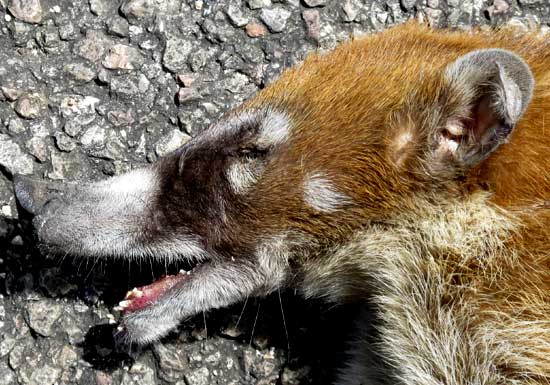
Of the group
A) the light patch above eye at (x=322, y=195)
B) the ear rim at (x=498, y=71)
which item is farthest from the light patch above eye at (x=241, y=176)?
the ear rim at (x=498, y=71)

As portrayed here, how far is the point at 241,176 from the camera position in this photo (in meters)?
3.53

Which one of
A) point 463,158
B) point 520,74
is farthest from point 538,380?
point 520,74

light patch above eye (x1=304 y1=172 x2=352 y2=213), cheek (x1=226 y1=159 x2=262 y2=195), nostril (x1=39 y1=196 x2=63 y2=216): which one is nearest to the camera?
light patch above eye (x1=304 y1=172 x2=352 y2=213)

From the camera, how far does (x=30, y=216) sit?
414 cm

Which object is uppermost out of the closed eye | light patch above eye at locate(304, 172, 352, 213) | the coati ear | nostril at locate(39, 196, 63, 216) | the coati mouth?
the coati ear

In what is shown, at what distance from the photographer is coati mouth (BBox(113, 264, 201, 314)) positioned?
3.78m

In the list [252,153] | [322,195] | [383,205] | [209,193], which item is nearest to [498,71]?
[383,205]

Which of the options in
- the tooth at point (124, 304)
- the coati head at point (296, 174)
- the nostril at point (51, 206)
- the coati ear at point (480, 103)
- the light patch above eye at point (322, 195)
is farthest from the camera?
the tooth at point (124, 304)

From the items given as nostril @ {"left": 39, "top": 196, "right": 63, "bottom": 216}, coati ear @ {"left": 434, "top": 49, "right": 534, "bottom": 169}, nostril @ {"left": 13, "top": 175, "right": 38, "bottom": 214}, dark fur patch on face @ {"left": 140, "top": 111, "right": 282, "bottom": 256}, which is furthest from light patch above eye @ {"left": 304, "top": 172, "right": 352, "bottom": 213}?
nostril @ {"left": 13, "top": 175, "right": 38, "bottom": 214}

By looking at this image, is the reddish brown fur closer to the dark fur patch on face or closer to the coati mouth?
the dark fur patch on face

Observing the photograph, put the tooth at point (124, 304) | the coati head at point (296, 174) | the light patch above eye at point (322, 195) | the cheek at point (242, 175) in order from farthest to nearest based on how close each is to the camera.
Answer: the tooth at point (124, 304)
the cheek at point (242, 175)
the light patch above eye at point (322, 195)
the coati head at point (296, 174)

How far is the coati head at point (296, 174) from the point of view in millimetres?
3264

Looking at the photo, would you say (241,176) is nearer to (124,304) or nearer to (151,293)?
(151,293)

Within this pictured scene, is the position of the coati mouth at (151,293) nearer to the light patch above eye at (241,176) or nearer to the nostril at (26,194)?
the light patch above eye at (241,176)
